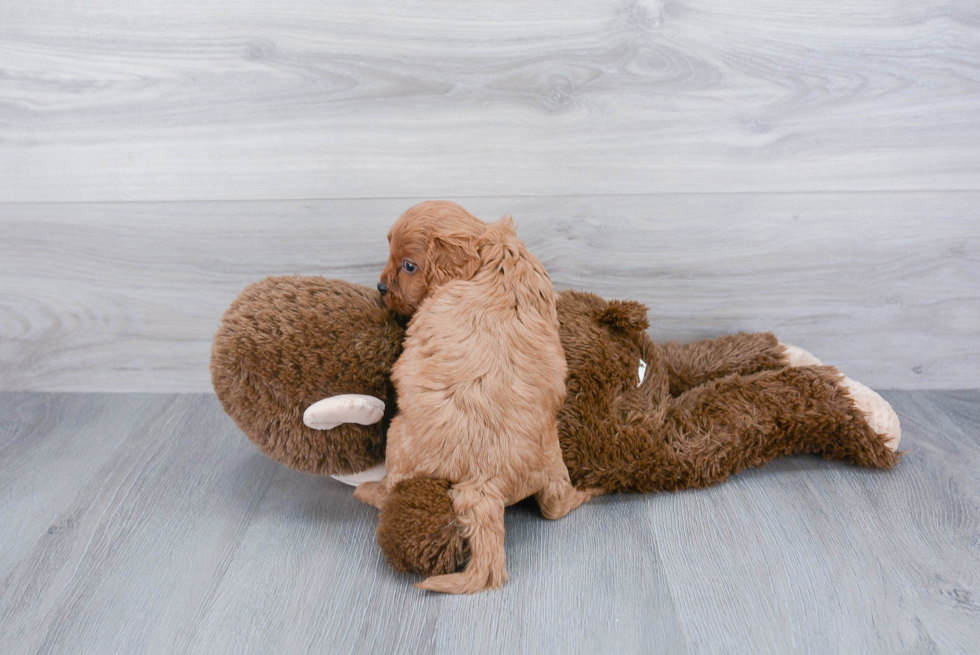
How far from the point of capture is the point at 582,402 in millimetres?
948

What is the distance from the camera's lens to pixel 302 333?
847mm

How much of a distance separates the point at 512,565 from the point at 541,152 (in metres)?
0.61

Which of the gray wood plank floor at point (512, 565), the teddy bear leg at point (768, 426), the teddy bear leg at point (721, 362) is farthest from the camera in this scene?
the teddy bear leg at point (721, 362)

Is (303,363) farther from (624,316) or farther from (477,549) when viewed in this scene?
(624,316)

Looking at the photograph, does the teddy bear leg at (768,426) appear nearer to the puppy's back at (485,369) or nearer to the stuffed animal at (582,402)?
the stuffed animal at (582,402)

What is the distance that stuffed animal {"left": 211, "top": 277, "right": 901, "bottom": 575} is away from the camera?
0.84 metres

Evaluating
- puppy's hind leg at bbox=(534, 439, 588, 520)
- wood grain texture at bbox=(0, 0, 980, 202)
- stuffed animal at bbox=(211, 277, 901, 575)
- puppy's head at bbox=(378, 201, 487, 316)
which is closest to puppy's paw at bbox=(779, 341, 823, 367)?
stuffed animal at bbox=(211, 277, 901, 575)

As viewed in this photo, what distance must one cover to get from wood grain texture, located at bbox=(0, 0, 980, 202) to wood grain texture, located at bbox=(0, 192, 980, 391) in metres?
0.04

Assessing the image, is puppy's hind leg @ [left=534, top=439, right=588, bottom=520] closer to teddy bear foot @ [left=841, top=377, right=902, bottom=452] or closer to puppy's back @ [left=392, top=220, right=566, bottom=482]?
puppy's back @ [left=392, top=220, right=566, bottom=482]

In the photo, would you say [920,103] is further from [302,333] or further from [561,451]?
[302,333]

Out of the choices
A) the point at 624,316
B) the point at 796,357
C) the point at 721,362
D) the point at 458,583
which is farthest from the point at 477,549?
the point at 796,357

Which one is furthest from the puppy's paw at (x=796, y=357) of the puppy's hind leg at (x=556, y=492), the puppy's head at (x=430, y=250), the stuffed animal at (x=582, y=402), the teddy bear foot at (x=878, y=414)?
the puppy's head at (x=430, y=250)

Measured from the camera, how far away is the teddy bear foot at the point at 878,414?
982 millimetres

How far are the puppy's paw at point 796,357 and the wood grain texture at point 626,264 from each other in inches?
3.2
